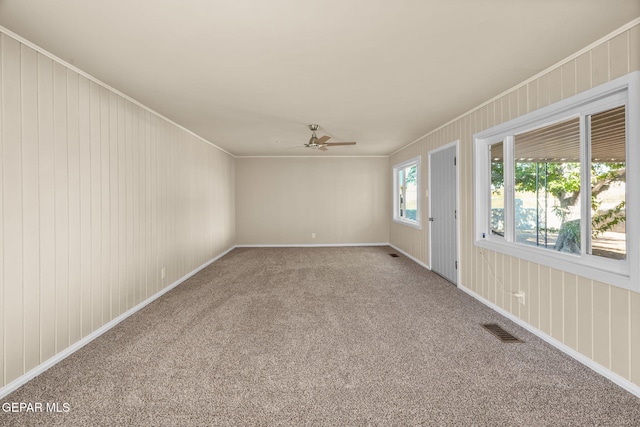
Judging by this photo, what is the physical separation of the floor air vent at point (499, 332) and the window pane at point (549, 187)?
2.95 feet

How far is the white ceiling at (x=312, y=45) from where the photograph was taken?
161 centimetres

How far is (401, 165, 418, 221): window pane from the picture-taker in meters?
5.97

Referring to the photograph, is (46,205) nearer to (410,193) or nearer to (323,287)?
(323,287)

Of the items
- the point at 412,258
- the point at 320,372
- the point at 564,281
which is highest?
the point at 564,281

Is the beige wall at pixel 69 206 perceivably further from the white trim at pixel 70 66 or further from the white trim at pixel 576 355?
the white trim at pixel 576 355

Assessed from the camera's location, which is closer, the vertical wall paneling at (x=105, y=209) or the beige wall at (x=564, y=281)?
the beige wall at (x=564, y=281)

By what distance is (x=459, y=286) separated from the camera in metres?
3.84

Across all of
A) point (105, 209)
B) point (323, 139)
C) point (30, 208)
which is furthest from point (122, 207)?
point (323, 139)

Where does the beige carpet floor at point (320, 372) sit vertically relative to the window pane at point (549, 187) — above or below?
below

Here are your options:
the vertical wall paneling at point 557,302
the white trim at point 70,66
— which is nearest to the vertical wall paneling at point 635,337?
the vertical wall paneling at point 557,302

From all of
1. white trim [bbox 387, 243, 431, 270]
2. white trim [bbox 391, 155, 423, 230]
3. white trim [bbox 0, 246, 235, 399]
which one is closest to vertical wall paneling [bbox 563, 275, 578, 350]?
white trim [bbox 387, 243, 431, 270]

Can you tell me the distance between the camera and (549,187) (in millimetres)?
2570

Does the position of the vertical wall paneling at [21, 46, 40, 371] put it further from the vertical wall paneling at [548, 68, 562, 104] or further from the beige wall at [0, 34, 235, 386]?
the vertical wall paneling at [548, 68, 562, 104]

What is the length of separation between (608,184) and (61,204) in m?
4.21
